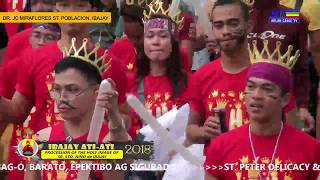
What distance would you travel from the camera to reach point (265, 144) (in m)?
3.33

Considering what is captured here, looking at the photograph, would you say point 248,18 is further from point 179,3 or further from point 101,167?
point 101,167

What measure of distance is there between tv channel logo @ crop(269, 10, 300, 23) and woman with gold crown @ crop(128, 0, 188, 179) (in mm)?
322

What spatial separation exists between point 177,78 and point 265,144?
0.56 metres

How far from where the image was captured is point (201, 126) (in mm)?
3602

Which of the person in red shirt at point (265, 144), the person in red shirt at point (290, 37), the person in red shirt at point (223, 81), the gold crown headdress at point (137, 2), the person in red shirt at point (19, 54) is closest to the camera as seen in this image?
the person in red shirt at point (265, 144)

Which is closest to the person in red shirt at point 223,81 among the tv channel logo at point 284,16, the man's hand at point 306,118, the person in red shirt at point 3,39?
the tv channel logo at point 284,16

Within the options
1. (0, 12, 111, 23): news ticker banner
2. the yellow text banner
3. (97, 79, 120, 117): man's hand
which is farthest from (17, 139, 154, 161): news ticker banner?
(0, 12, 111, 23): news ticker banner

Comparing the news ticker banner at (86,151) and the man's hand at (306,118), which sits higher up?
the man's hand at (306,118)

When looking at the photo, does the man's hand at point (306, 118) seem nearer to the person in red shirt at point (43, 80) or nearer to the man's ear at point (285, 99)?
the man's ear at point (285, 99)

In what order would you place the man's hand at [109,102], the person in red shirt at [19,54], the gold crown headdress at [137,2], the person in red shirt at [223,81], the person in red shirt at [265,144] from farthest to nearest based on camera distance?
the gold crown headdress at [137,2], the person in red shirt at [19,54], the person in red shirt at [223,81], the man's hand at [109,102], the person in red shirt at [265,144]

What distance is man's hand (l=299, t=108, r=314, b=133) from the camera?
11.9ft

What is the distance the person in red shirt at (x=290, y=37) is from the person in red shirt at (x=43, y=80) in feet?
1.49

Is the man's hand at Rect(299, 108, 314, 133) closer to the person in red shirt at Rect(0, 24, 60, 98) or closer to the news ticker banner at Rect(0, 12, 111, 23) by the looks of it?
the news ticker banner at Rect(0, 12, 111, 23)

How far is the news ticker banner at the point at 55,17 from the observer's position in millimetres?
3676
